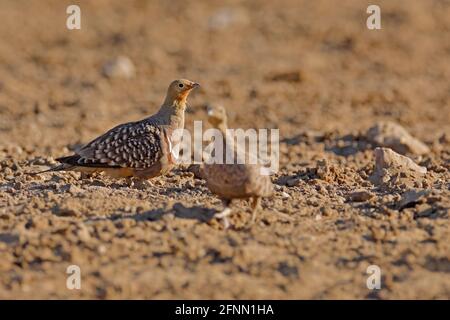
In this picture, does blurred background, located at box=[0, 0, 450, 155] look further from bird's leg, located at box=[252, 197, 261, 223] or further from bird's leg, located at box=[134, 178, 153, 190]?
bird's leg, located at box=[252, 197, 261, 223]

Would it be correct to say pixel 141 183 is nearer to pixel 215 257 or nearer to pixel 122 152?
pixel 122 152

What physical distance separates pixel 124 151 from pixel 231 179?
6.98 ft

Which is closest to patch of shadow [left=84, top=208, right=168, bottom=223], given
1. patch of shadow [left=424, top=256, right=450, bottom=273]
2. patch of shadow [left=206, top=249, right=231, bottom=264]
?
patch of shadow [left=206, top=249, right=231, bottom=264]

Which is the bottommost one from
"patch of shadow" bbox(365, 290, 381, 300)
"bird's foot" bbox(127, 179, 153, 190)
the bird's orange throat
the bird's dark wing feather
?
"patch of shadow" bbox(365, 290, 381, 300)

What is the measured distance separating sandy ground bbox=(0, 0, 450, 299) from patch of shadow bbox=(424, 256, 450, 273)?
11 mm

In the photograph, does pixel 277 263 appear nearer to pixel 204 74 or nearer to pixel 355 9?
pixel 204 74

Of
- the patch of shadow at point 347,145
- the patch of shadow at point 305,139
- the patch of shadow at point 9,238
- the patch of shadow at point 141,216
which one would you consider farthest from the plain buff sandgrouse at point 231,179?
the patch of shadow at point 305,139

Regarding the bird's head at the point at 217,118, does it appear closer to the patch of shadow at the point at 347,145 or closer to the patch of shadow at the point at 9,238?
the patch of shadow at the point at 9,238

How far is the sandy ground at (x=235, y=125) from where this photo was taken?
25.4 ft

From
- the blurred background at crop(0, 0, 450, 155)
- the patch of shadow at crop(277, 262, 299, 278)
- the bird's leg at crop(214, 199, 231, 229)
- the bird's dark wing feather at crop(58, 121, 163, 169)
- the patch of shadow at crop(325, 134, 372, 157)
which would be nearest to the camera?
the patch of shadow at crop(277, 262, 299, 278)

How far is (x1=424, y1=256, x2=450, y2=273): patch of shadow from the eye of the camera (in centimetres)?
789

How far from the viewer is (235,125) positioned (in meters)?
15.3

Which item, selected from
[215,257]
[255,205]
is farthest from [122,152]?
[215,257]

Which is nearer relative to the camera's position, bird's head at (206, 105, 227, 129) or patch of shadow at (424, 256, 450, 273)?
patch of shadow at (424, 256, 450, 273)
